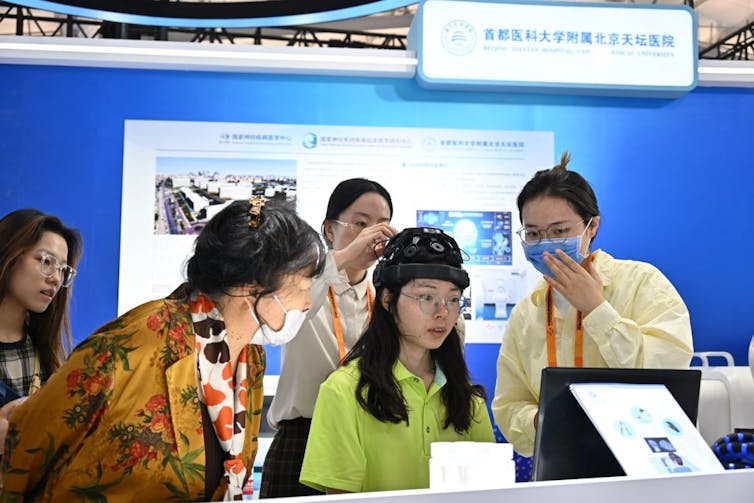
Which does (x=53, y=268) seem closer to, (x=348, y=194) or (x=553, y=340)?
(x=348, y=194)

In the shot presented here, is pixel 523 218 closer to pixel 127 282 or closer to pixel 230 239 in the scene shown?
pixel 230 239

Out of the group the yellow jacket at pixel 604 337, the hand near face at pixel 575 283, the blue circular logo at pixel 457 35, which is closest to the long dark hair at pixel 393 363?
the yellow jacket at pixel 604 337

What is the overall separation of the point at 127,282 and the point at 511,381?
253 cm

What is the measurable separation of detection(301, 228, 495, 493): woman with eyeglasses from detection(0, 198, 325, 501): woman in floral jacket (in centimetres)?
26

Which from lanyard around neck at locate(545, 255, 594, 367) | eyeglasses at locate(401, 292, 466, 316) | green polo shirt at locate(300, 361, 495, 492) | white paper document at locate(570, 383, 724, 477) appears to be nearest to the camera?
white paper document at locate(570, 383, 724, 477)

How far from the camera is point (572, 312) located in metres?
2.45

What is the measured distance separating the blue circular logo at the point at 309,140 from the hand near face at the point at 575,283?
2.28 meters

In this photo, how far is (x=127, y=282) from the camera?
421cm

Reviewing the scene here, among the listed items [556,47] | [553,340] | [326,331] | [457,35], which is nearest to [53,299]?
[326,331]

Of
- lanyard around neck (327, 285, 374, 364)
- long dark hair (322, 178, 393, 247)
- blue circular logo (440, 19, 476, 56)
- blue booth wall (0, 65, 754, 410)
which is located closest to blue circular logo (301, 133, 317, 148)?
blue booth wall (0, 65, 754, 410)

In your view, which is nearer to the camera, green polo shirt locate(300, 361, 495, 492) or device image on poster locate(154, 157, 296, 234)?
green polo shirt locate(300, 361, 495, 492)

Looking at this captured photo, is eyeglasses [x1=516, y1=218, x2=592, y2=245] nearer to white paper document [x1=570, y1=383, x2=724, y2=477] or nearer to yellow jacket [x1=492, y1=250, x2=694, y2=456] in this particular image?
yellow jacket [x1=492, y1=250, x2=694, y2=456]

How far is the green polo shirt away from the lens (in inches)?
76.2

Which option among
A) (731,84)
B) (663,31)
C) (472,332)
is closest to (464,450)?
(472,332)
